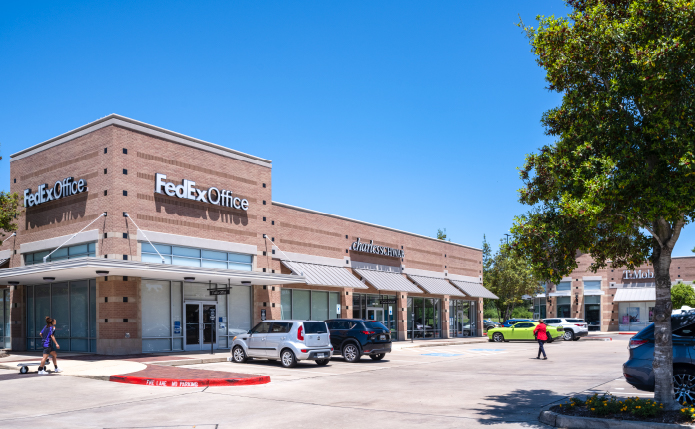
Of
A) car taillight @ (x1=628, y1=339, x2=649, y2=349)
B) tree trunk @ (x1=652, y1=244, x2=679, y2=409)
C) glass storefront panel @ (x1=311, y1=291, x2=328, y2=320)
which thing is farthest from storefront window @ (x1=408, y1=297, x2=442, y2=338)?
tree trunk @ (x1=652, y1=244, x2=679, y2=409)

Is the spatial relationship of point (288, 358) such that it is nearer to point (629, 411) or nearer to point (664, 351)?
point (629, 411)

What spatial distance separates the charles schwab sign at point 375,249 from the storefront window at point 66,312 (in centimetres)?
1581

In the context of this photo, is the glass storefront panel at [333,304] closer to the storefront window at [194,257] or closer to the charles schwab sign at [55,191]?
the storefront window at [194,257]

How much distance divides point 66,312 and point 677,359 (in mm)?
22147

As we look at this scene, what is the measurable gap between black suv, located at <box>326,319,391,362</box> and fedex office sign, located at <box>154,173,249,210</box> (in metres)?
7.00

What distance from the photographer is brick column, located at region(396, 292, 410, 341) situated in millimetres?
38531

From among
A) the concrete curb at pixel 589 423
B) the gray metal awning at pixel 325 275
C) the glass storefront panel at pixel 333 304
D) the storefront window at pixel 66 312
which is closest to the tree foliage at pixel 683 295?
the gray metal awning at pixel 325 275

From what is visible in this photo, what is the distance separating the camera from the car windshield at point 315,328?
2075 centimetres

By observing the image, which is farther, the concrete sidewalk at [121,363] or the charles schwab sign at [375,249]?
the charles schwab sign at [375,249]

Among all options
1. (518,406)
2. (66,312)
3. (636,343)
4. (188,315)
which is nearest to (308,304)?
(188,315)

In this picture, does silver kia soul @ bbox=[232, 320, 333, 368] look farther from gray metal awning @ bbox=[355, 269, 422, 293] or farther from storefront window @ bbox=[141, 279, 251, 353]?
gray metal awning @ bbox=[355, 269, 422, 293]

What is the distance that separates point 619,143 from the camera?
9.93 m

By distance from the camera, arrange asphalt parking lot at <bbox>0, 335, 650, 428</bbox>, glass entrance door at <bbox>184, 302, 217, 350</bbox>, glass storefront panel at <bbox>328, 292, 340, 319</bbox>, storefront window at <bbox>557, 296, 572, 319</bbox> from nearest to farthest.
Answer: asphalt parking lot at <bbox>0, 335, 650, 428</bbox>, glass entrance door at <bbox>184, 302, 217, 350</bbox>, glass storefront panel at <bbox>328, 292, 340, 319</bbox>, storefront window at <bbox>557, 296, 572, 319</bbox>

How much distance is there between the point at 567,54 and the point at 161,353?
18.8 metres
